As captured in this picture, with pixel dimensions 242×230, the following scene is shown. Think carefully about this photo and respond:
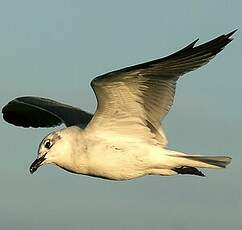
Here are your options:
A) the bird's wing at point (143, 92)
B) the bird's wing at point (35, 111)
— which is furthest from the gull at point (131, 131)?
the bird's wing at point (35, 111)

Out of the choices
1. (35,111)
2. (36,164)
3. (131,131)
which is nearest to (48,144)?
(36,164)

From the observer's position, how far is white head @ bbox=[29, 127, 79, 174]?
Result: 1702 centimetres

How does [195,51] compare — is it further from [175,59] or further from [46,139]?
[46,139]

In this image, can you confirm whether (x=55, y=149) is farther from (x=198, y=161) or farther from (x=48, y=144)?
(x=198, y=161)

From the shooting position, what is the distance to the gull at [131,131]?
53.7ft

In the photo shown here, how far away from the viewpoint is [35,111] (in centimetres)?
2228

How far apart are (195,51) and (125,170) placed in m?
2.05

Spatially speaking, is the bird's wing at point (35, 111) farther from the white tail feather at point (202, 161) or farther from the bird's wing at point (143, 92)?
the white tail feather at point (202, 161)

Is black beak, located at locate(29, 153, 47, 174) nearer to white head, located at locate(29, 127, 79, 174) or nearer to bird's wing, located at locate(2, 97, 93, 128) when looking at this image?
white head, located at locate(29, 127, 79, 174)

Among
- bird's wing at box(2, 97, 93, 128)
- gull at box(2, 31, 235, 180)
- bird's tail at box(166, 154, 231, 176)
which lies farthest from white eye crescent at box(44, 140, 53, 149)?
bird's wing at box(2, 97, 93, 128)

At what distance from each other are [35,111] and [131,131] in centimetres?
528

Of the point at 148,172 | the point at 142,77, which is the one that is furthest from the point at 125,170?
the point at 142,77

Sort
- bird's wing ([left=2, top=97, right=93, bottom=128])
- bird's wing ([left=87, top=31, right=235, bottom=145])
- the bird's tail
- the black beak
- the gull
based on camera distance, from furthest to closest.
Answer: bird's wing ([left=2, top=97, right=93, bottom=128]), the bird's tail, the black beak, the gull, bird's wing ([left=87, top=31, right=235, bottom=145])

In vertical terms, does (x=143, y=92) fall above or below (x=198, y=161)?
above
